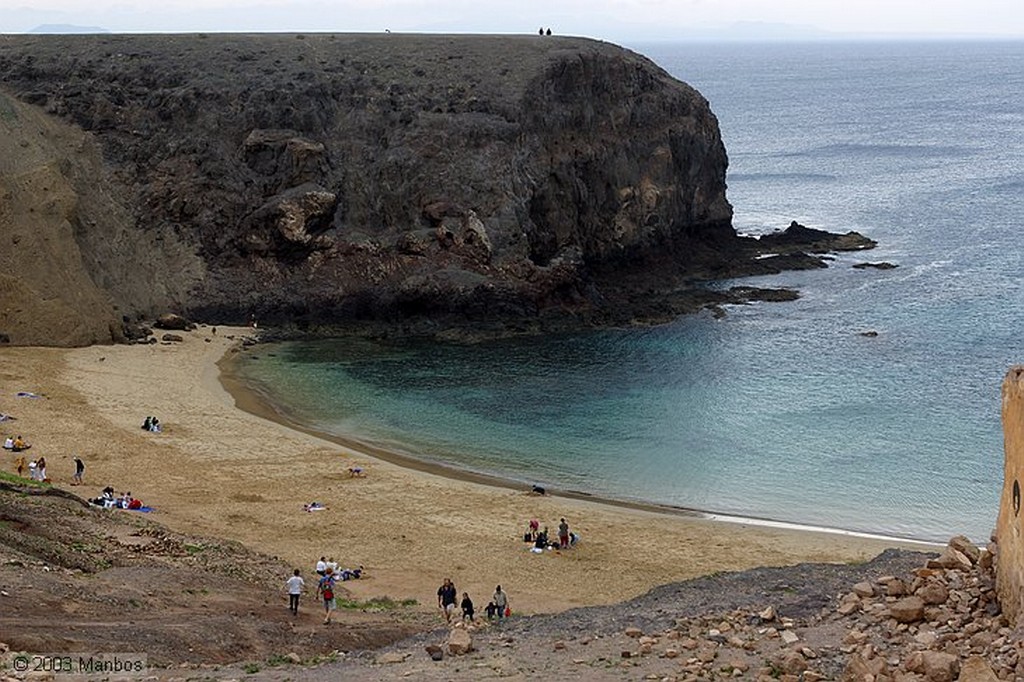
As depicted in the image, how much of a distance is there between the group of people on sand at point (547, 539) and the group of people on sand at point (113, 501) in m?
9.56

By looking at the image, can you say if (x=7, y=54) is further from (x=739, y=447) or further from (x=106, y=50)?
(x=739, y=447)

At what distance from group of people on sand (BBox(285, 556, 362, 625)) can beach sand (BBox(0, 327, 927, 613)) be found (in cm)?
40

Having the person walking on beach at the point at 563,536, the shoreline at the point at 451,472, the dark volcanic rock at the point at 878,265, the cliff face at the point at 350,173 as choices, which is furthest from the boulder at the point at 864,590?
the dark volcanic rock at the point at 878,265

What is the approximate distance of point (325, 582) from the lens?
24.0m

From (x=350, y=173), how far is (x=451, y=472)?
23743 mm

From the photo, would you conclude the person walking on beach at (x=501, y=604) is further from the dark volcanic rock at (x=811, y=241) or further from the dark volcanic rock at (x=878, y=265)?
the dark volcanic rock at (x=811, y=241)

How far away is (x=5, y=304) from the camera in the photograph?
4941 centimetres

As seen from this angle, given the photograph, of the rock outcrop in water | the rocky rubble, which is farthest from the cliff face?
the rocky rubble

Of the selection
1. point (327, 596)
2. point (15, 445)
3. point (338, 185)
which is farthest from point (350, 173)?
point (327, 596)

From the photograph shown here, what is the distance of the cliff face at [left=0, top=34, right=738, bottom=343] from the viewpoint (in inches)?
2179

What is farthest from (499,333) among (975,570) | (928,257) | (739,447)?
(975,570)

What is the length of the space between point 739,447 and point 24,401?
2294 cm

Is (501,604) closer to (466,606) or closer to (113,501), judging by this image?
(466,606)

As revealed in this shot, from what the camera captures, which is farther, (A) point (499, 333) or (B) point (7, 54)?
(B) point (7, 54)
